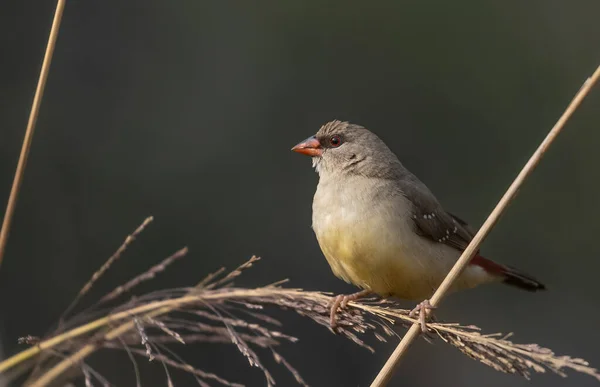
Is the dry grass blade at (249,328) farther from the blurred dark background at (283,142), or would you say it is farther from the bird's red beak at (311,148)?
the blurred dark background at (283,142)

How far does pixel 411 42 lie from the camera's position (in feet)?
27.0

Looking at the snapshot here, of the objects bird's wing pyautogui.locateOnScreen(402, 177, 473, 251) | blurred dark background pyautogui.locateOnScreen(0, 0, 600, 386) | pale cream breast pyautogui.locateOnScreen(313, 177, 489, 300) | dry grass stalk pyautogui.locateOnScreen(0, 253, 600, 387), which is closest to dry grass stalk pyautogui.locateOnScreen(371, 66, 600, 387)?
dry grass stalk pyautogui.locateOnScreen(0, 253, 600, 387)

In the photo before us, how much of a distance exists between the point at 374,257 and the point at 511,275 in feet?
3.21

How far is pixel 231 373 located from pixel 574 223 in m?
3.85

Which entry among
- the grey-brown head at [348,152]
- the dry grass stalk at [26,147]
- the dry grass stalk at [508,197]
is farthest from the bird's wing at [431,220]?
the dry grass stalk at [26,147]

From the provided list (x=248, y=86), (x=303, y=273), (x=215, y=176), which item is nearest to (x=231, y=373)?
(x=303, y=273)

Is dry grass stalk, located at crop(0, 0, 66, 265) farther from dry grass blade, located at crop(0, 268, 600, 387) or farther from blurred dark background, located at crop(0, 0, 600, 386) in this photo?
blurred dark background, located at crop(0, 0, 600, 386)

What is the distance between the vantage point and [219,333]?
2.05 metres

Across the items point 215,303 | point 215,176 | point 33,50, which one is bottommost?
point 215,176

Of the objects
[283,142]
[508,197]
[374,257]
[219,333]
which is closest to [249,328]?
[219,333]

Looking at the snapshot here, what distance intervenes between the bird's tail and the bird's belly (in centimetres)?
42

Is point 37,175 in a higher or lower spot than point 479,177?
higher

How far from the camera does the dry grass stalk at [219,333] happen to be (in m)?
1.93

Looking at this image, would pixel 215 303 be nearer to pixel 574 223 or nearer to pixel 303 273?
pixel 303 273
